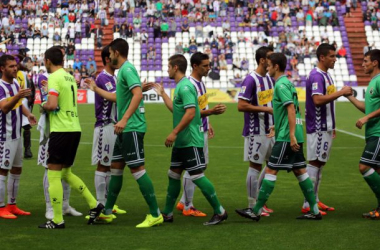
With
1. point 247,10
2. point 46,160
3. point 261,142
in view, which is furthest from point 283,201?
point 247,10

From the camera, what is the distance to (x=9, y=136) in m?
9.89

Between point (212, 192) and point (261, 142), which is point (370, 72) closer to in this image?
point (261, 142)

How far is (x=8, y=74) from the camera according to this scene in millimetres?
9852

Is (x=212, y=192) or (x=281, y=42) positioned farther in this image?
(x=281, y=42)

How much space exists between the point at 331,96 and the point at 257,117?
1048mm

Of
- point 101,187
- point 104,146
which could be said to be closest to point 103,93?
point 104,146

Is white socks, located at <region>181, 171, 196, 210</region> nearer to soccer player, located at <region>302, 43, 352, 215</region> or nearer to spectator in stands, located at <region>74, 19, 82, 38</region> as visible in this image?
soccer player, located at <region>302, 43, 352, 215</region>

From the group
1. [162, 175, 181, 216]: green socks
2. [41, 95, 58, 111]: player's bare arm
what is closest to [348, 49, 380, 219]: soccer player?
[162, 175, 181, 216]: green socks

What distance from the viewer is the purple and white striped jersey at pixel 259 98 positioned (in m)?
9.95

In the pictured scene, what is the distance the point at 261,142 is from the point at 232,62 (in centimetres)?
3485

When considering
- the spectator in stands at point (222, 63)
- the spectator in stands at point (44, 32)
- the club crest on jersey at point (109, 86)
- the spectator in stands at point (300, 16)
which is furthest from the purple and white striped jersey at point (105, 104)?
the spectator in stands at point (300, 16)

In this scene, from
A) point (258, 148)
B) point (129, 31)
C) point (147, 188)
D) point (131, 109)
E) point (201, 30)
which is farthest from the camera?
point (201, 30)

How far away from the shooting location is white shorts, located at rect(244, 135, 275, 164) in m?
9.98

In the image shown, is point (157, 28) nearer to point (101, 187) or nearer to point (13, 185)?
point (13, 185)
